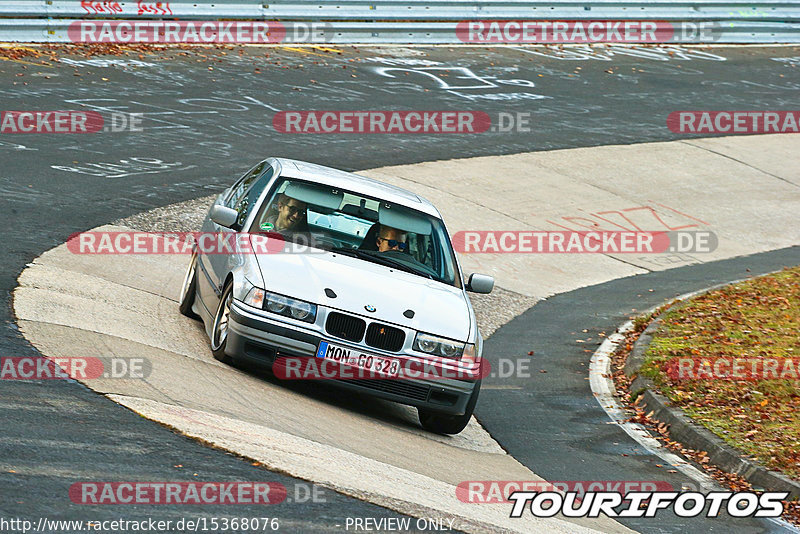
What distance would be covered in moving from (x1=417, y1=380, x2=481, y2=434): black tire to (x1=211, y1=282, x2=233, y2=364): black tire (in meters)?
1.57

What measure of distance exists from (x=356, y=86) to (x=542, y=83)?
4734mm

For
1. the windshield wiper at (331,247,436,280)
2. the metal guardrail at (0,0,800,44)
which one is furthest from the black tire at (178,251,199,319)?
the metal guardrail at (0,0,800,44)

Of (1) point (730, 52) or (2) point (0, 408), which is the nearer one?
(2) point (0, 408)

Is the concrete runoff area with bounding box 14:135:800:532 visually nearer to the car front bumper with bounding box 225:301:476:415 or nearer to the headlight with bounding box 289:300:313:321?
the car front bumper with bounding box 225:301:476:415

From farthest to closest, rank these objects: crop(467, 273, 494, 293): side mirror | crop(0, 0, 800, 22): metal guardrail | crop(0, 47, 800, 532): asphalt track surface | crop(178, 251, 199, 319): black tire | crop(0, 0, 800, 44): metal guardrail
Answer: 1. crop(0, 0, 800, 22): metal guardrail
2. crop(0, 0, 800, 44): metal guardrail
3. crop(178, 251, 199, 319): black tire
4. crop(467, 273, 494, 293): side mirror
5. crop(0, 47, 800, 532): asphalt track surface

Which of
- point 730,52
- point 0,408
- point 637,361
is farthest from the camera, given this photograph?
point 730,52

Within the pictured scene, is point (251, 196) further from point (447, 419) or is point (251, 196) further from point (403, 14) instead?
point (403, 14)

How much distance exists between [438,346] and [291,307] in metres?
1.12

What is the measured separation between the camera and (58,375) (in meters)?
7.42

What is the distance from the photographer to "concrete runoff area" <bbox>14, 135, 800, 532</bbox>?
6.89m

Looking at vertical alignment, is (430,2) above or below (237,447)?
above

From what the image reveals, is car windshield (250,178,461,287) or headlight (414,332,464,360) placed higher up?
car windshield (250,178,461,287)

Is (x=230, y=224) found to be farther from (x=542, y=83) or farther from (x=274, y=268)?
(x=542, y=83)

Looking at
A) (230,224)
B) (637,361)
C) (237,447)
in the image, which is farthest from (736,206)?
(237,447)
